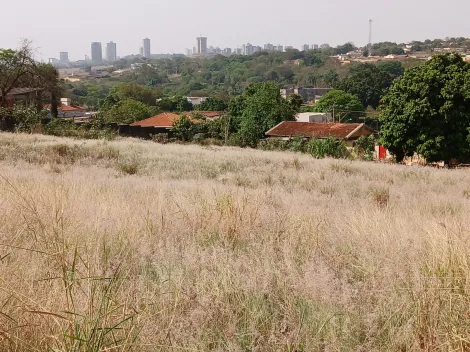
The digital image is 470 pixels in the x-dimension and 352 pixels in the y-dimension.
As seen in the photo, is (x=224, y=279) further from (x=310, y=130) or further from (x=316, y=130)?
(x=316, y=130)

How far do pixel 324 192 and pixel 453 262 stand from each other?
5.84 meters

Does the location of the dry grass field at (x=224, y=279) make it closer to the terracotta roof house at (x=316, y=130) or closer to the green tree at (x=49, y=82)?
the terracotta roof house at (x=316, y=130)

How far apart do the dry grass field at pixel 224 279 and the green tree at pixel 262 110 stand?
38327mm

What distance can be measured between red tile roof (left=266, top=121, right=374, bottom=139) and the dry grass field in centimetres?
3485

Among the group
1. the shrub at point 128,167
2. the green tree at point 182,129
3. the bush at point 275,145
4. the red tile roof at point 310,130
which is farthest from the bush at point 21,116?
the red tile roof at point 310,130

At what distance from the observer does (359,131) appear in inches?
1645

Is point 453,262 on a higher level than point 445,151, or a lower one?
higher

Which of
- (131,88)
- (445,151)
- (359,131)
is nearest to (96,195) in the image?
(445,151)

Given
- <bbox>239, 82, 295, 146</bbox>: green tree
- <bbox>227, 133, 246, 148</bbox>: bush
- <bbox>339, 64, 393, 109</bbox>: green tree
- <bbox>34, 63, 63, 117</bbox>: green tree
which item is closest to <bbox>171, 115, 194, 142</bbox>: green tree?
<bbox>227, 133, 246, 148</bbox>: bush

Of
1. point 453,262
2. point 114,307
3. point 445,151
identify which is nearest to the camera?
point 114,307

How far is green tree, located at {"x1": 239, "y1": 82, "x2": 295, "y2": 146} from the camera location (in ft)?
145

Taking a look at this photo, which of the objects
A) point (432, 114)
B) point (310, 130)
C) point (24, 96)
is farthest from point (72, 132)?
point (310, 130)

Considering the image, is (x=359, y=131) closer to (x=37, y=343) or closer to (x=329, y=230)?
(x=329, y=230)

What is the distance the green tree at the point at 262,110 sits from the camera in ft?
145
